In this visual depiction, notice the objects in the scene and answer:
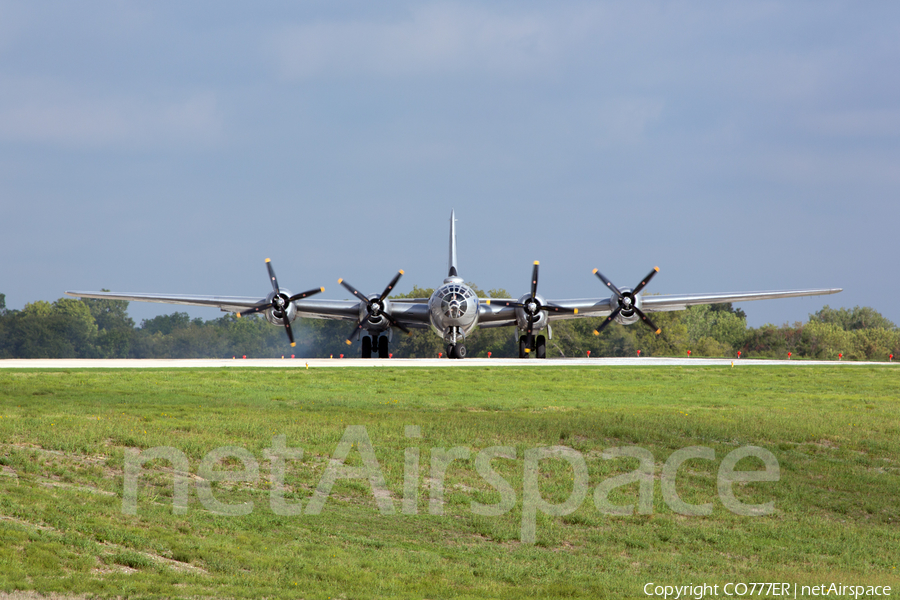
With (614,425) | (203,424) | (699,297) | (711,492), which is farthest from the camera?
(699,297)

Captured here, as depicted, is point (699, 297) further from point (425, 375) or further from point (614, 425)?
point (614, 425)

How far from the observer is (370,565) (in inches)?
511

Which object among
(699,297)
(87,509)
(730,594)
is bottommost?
(730,594)

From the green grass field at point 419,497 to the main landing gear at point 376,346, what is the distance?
23.5 m

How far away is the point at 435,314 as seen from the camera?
49094mm

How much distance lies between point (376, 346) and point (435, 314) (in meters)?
8.17

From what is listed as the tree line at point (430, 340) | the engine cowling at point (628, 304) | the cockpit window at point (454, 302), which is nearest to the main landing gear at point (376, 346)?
the cockpit window at point (454, 302)

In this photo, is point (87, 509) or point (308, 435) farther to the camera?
point (308, 435)

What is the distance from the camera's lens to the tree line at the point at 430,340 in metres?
96.3

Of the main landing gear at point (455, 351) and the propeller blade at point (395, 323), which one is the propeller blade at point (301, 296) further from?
the main landing gear at point (455, 351)

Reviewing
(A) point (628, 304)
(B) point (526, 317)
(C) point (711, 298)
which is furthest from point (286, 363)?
(C) point (711, 298)

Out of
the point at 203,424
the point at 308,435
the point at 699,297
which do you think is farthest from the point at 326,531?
the point at 699,297

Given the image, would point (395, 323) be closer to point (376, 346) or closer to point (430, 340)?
point (376, 346)

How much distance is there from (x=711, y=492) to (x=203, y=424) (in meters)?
12.7
